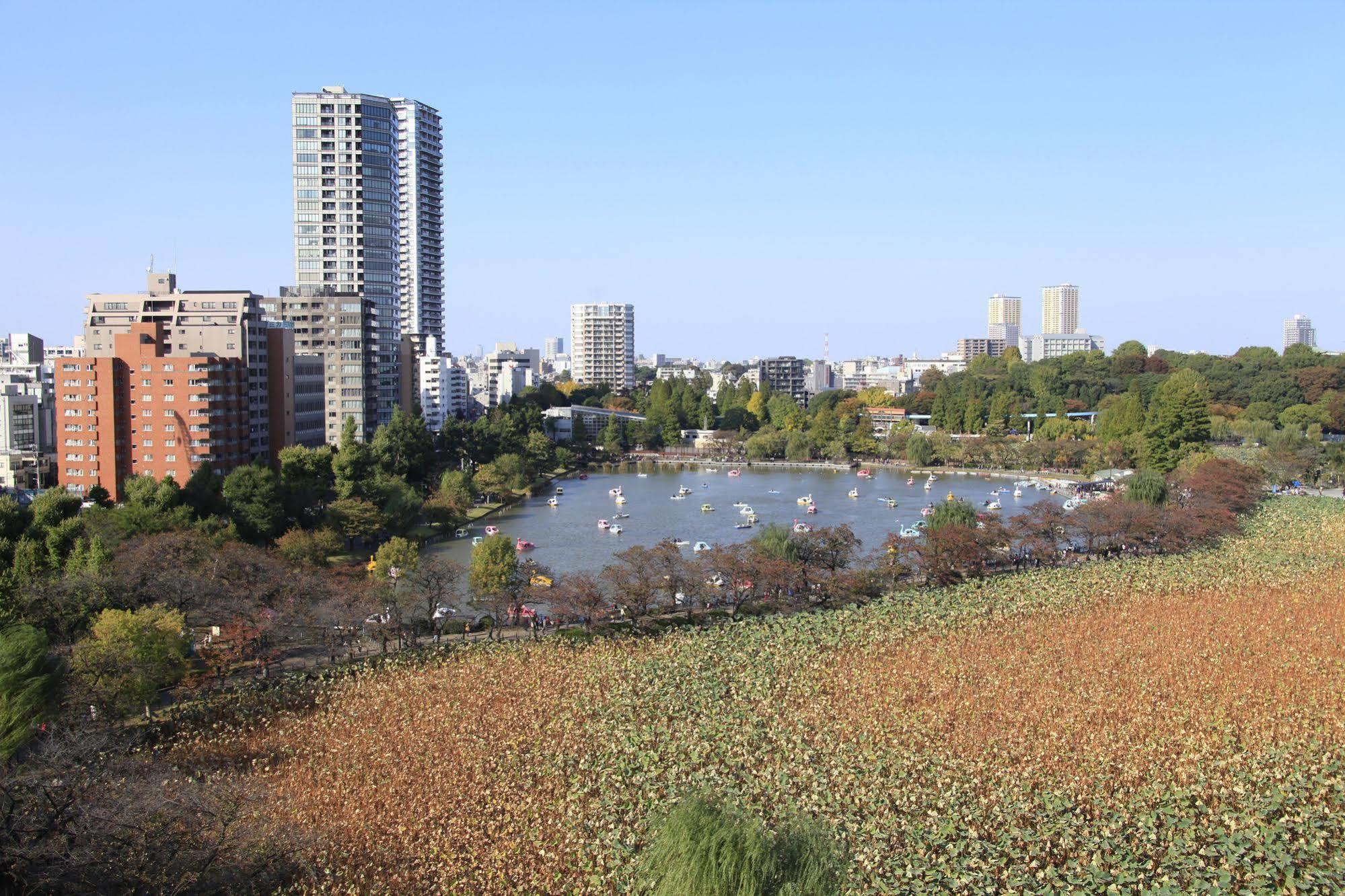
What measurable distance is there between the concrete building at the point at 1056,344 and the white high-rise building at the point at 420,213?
2109 inches

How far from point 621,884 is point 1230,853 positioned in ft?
12.7

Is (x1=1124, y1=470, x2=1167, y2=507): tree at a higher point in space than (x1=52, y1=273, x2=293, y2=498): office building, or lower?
lower

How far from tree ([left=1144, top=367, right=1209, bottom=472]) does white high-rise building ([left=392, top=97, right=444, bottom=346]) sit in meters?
26.4

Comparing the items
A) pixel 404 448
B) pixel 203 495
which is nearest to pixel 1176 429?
pixel 404 448

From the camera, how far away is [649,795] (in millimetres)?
7492

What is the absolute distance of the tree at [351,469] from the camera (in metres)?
19.2

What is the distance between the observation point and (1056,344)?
84.4m

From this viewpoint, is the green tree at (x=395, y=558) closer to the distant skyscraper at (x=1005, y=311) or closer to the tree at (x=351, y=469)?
the tree at (x=351, y=469)

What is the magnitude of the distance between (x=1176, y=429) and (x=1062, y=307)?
84.2 m

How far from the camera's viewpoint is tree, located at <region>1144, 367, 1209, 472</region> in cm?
2675

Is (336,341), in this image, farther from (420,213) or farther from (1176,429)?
(1176,429)

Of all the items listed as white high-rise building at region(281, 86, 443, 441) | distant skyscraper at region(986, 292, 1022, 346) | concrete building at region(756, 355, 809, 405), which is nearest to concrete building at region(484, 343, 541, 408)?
concrete building at region(756, 355, 809, 405)

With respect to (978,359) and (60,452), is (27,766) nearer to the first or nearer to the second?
(60,452)

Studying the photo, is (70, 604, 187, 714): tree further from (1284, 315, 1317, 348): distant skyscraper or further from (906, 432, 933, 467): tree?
(1284, 315, 1317, 348): distant skyscraper
